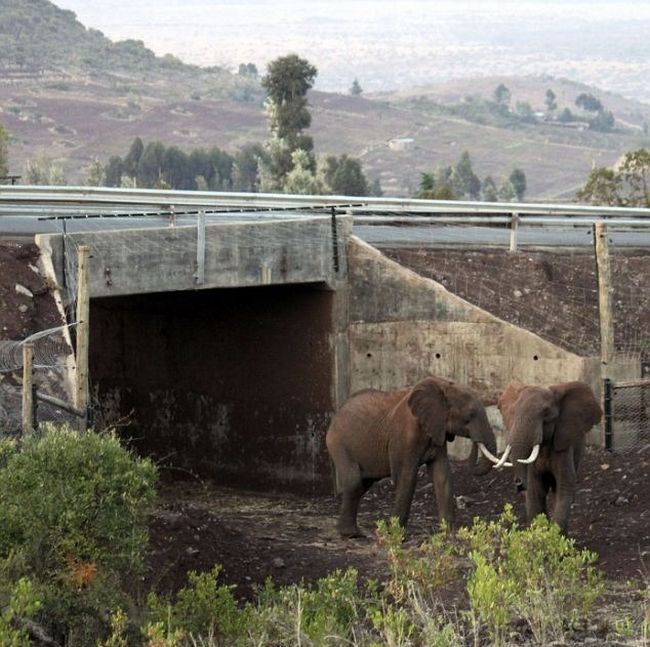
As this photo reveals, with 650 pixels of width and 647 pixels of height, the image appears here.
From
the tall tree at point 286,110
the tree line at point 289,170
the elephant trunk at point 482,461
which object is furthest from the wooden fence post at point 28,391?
the tall tree at point 286,110

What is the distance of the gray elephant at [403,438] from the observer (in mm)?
21062

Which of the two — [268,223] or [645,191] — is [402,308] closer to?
[268,223]

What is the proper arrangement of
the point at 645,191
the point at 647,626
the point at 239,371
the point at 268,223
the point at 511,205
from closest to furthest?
the point at 647,626 → the point at 268,223 → the point at 239,371 → the point at 511,205 → the point at 645,191

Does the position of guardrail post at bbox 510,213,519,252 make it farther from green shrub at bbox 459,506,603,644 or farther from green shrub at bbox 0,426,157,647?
green shrub at bbox 0,426,157,647

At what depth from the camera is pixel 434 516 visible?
2309 centimetres

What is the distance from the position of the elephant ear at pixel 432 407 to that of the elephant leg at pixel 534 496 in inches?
48.7

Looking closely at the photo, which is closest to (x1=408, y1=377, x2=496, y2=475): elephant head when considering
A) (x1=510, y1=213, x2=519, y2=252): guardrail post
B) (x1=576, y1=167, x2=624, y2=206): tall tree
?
(x1=510, y1=213, x2=519, y2=252): guardrail post

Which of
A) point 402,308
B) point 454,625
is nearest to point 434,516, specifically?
point 402,308

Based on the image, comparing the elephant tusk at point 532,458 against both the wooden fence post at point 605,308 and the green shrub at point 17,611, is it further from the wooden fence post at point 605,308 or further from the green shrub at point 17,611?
the green shrub at point 17,611

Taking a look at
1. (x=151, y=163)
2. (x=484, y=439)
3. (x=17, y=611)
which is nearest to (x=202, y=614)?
(x=17, y=611)

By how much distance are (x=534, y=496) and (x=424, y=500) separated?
13.2ft

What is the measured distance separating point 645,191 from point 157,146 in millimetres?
91078

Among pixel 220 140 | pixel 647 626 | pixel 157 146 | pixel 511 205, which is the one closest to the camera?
pixel 647 626

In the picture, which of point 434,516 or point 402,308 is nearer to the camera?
point 434,516
